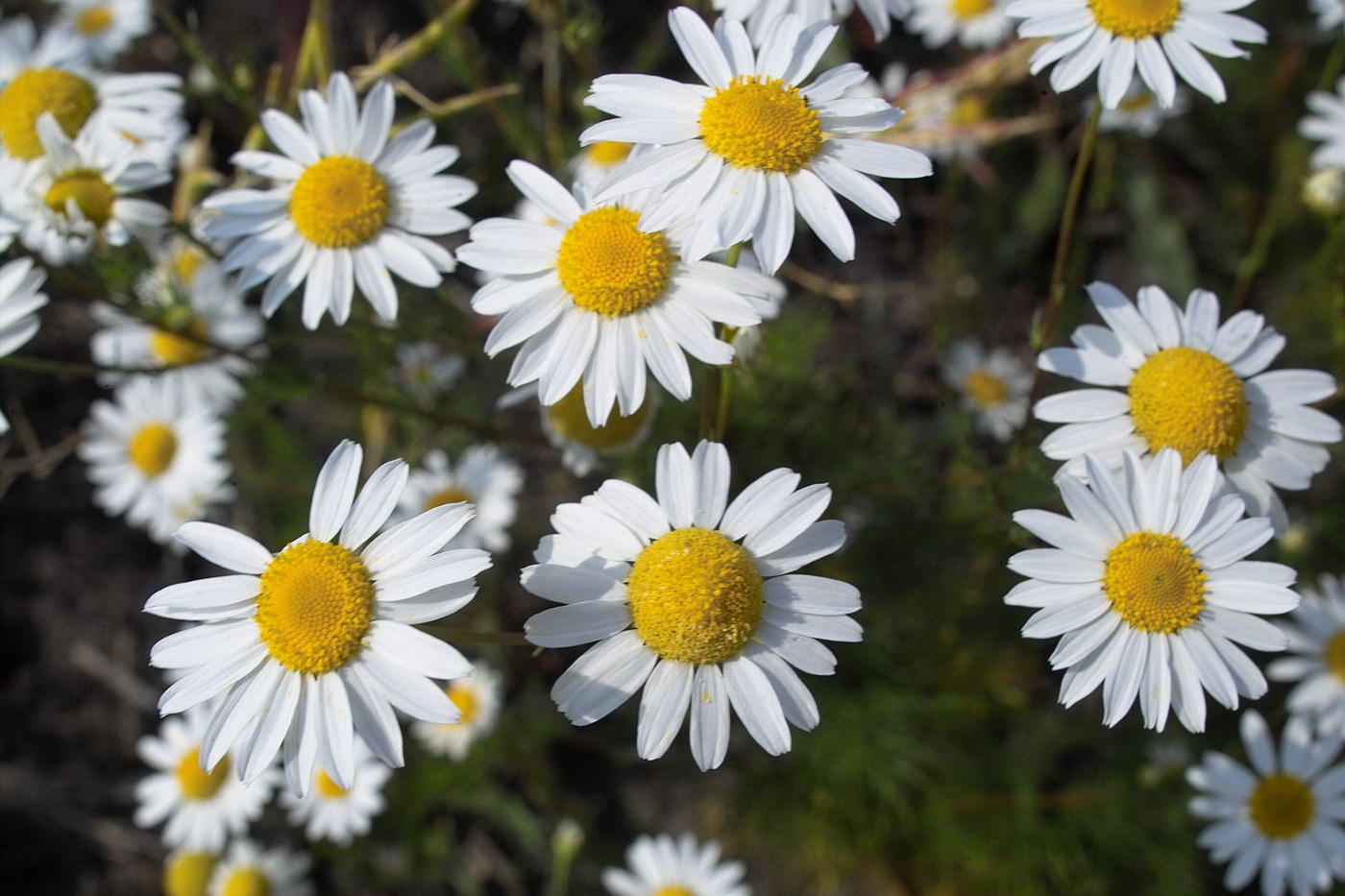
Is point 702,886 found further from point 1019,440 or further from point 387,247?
point 387,247

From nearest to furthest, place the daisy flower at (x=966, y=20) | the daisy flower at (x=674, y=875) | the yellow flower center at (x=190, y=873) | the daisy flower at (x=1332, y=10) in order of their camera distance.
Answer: the daisy flower at (x=1332, y=10) → the daisy flower at (x=674, y=875) → the yellow flower center at (x=190, y=873) → the daisy flower at (x=966, y=20)

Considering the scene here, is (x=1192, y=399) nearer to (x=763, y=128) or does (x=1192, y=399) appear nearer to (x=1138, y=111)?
(x=763, y=128)

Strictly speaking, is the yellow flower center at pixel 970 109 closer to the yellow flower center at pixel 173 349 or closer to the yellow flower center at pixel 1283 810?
the yellow flower center at pixel 1283 810

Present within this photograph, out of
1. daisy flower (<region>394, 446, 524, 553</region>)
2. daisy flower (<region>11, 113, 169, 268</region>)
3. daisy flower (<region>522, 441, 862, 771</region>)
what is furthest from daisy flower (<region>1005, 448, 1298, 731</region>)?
daisy flower (<region>11, 113, 169, 268</region>)

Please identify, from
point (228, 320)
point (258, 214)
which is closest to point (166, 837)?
point (228, 320)

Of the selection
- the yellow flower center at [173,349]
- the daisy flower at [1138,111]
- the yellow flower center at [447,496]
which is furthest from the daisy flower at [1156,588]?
the yellow flower center at [173,349]

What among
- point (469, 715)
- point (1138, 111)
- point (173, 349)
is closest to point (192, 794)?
point (469, 715)
